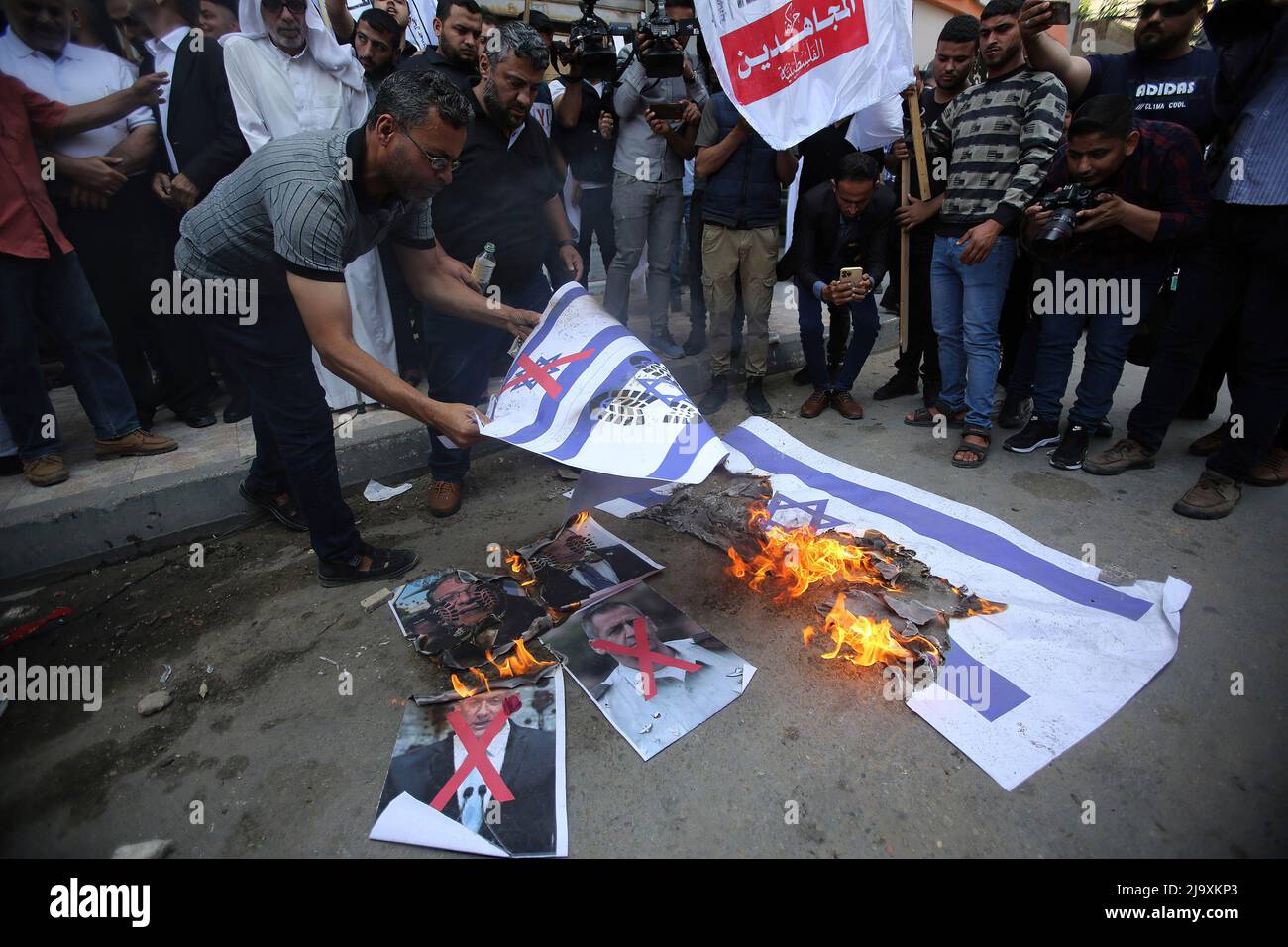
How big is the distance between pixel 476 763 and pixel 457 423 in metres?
1.18

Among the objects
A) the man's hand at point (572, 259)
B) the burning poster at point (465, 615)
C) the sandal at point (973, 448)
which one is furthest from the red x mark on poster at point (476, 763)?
the sandal at point (973, 448)

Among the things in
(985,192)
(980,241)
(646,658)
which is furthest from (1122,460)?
(646,658)

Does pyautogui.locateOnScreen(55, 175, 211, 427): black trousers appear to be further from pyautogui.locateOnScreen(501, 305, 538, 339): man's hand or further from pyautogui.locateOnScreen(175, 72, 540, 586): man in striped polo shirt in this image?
pyautogui.locateOnScreen(501, 305, 538, 339): man's hand

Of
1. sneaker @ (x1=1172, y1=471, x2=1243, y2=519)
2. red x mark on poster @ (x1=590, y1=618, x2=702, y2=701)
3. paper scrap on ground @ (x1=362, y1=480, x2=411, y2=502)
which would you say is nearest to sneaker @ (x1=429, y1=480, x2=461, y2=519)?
paper scrap on ground @ (x1=362, y1=480, x2=411, y2=502)

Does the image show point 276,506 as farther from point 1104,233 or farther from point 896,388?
point 1104,233

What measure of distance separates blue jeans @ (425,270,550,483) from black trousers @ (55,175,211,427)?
1.88 meters

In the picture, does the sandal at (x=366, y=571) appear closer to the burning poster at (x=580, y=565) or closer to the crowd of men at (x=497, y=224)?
the crowd of men at (x=497, y=224)

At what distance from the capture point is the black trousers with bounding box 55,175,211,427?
3.86 metres

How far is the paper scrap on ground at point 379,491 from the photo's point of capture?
3887mm

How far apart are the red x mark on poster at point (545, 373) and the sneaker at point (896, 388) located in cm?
331

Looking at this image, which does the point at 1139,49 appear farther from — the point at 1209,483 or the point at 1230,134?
the point at 1209,483

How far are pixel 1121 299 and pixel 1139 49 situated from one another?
1.54 meters

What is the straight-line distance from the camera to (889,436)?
452 cm
